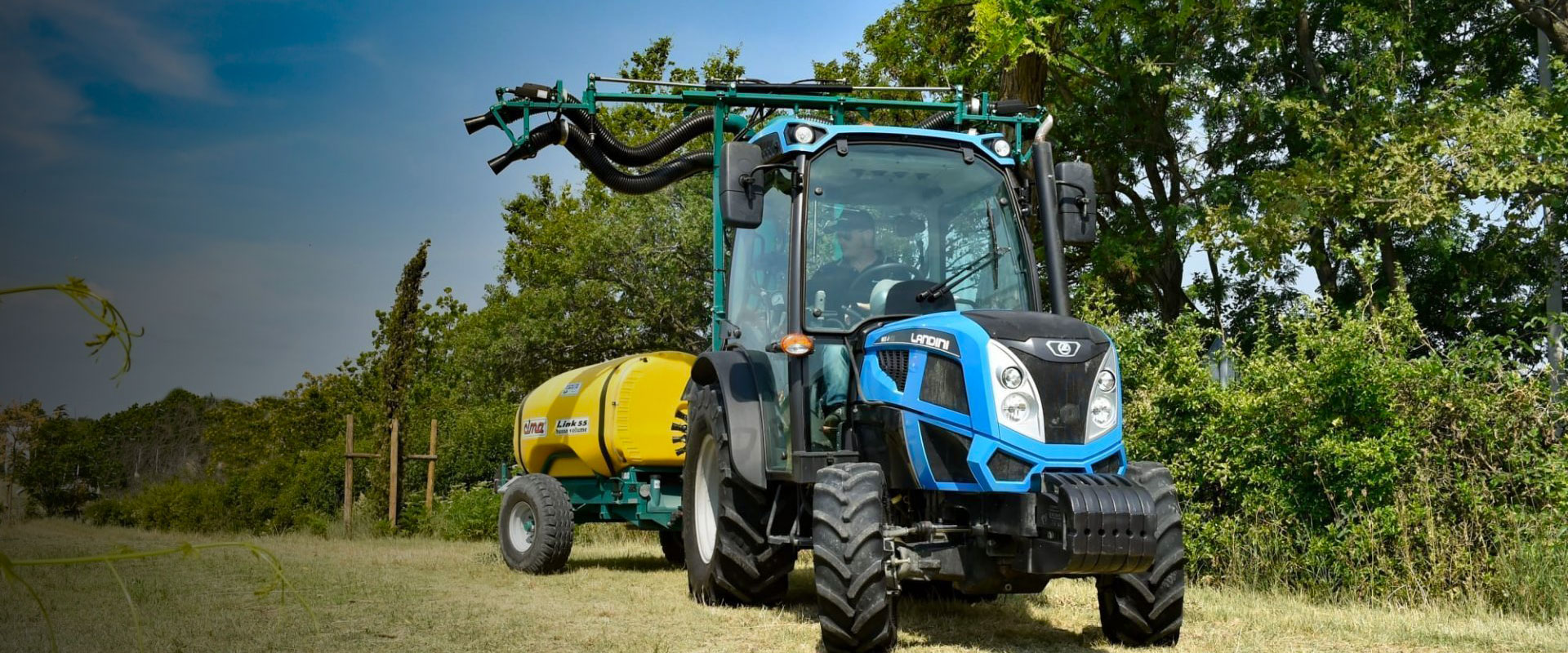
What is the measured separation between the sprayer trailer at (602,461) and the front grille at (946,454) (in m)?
4.05

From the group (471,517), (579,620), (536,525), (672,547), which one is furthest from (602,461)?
(471,517)

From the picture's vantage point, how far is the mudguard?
7.29m

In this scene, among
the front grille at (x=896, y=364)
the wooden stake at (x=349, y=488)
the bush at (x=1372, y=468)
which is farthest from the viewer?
the wooden stake at (x=349, y=488)

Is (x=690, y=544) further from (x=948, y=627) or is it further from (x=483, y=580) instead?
(x=483, y=580)

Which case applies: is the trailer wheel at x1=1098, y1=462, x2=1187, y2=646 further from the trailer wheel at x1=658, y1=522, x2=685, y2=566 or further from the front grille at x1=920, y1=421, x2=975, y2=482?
the trailer wheel at x1=658, y1=522, x2=685, y2=566

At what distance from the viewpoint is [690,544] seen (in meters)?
8.35

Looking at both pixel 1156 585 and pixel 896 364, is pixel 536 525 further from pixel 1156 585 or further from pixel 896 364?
pixel 1156 585

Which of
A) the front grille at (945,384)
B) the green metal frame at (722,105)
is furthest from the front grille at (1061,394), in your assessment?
the green metal frame at (722,105)

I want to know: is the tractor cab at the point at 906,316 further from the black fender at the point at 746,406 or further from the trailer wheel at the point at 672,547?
the trailer wheel at the point at 672,547

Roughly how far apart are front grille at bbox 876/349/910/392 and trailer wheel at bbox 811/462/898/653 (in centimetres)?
56

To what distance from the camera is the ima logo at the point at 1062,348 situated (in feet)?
19.5

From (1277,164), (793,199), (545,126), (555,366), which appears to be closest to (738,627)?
(793,199)

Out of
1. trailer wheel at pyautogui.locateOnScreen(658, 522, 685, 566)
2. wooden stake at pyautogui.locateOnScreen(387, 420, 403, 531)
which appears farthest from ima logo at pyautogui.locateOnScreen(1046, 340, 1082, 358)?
wooden stake at pyautogui.locateOnScreen(387, 420, 403, 531)

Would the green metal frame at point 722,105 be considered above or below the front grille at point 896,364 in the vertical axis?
above
